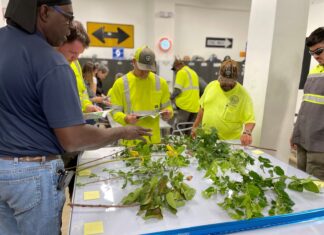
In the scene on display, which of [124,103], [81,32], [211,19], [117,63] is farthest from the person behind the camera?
[211,19]

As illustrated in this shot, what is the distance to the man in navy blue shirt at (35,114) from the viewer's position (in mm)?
964

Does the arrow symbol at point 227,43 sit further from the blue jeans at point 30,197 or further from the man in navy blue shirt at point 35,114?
the blue jeans at point 30,197

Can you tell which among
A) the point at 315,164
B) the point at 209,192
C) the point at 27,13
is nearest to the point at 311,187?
the point at 209,192

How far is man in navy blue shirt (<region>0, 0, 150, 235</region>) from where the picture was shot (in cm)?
96

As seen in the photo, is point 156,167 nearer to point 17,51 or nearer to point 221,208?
point 221,208

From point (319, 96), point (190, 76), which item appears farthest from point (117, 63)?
point (319, 96)

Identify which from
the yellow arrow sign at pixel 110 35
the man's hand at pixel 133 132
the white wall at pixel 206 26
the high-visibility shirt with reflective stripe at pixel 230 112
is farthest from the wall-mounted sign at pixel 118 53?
the man's hand at pixel 133 132

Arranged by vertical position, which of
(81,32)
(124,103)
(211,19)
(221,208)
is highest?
(211,19)

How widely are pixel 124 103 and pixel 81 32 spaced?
2.29ft

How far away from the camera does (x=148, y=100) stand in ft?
7.47

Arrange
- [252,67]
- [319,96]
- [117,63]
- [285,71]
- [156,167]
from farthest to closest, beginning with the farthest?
1. [117,63]
2. [252,67]
3. [285,71]
4. [319,96]
5. [156,167]

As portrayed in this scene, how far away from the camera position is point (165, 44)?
6.92 meters

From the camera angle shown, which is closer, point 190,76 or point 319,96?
point 319,96

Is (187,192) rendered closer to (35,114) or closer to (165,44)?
(35,114)
